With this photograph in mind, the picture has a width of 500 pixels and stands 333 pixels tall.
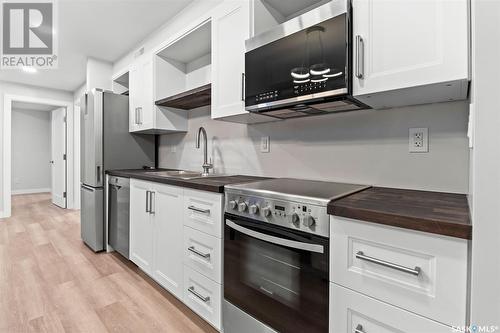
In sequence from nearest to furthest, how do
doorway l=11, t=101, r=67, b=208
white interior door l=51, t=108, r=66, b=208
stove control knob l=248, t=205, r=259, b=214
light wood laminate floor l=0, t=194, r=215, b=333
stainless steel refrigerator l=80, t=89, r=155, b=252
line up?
1. stove control knob l=248, t=205, r=259, b=214
2. light wood laminate floor l=0, t=194, r=215, b=333
3. stainless steel refrigerator l=80, t=89, r=155, b=252
4. white interior door l=51, t=108, r=66, b=208
5. doorway l=11, t=101, r=67, b=208

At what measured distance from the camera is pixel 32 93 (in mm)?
4887

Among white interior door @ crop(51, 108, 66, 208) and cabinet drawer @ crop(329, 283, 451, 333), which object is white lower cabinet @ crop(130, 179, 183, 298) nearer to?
cabinet drawer @ crop(329, 283, 451, 333)

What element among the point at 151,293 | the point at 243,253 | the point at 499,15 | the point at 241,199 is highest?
the point at 499,15

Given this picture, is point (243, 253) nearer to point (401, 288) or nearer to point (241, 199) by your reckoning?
point (241, 199)

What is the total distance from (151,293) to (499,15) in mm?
2416

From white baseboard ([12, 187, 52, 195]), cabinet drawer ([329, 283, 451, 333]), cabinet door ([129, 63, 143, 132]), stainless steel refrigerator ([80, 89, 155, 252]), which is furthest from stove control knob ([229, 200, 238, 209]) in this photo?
white baseboard ([12, 187, 52, 195])

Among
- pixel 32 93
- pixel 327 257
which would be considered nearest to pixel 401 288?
pixel 327 257

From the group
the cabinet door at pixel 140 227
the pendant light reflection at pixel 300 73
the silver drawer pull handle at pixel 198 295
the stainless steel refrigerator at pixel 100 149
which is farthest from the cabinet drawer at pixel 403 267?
the stainless steel refrigerator at pixel 100 149

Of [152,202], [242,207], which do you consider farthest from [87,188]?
[242,207]

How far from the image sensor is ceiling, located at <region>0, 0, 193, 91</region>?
7.85 ft

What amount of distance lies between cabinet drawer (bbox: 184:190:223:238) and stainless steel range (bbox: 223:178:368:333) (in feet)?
0.27

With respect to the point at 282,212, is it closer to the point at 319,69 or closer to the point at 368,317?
the point at 368,317

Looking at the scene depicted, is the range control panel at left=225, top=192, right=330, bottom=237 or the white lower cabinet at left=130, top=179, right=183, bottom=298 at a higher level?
the range control panel at left=225, top=192, right=330, bottom=237

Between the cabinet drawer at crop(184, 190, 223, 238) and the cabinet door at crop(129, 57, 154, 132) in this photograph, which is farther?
the cabinet door at crop(129, 57, 154, 132)
